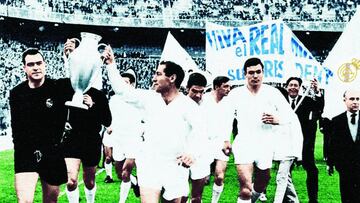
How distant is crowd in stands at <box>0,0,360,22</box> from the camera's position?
40.2 metres

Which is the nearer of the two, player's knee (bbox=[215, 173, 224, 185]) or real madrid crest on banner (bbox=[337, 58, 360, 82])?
player's knee (bbox=[215, 173, 224, 185])

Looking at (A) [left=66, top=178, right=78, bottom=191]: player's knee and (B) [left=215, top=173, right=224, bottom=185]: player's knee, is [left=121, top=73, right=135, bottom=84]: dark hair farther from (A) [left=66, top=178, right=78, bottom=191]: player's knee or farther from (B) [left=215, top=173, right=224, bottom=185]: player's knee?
(A) [left=66, top=178, right=78, bottom=191]: player's knee

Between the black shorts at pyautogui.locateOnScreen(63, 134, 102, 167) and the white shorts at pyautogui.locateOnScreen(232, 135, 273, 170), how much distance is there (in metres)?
1.67

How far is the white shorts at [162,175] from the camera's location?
5562 mm

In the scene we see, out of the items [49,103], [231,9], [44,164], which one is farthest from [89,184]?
[231,9]

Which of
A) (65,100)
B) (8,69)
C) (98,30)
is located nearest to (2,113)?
(8,69)

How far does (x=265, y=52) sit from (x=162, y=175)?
227 inches

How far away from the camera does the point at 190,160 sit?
17.7ft

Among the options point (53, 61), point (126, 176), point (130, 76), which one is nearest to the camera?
point (126, 176)

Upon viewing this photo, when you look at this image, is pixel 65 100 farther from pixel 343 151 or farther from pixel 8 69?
pixel 8 69

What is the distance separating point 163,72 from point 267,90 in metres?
2.30

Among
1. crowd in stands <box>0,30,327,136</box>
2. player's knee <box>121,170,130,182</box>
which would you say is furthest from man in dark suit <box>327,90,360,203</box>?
crowd in stands <box>0,30,327,136</box>

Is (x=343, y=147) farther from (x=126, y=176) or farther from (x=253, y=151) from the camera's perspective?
(x=126, y=176)

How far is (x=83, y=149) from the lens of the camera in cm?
767
